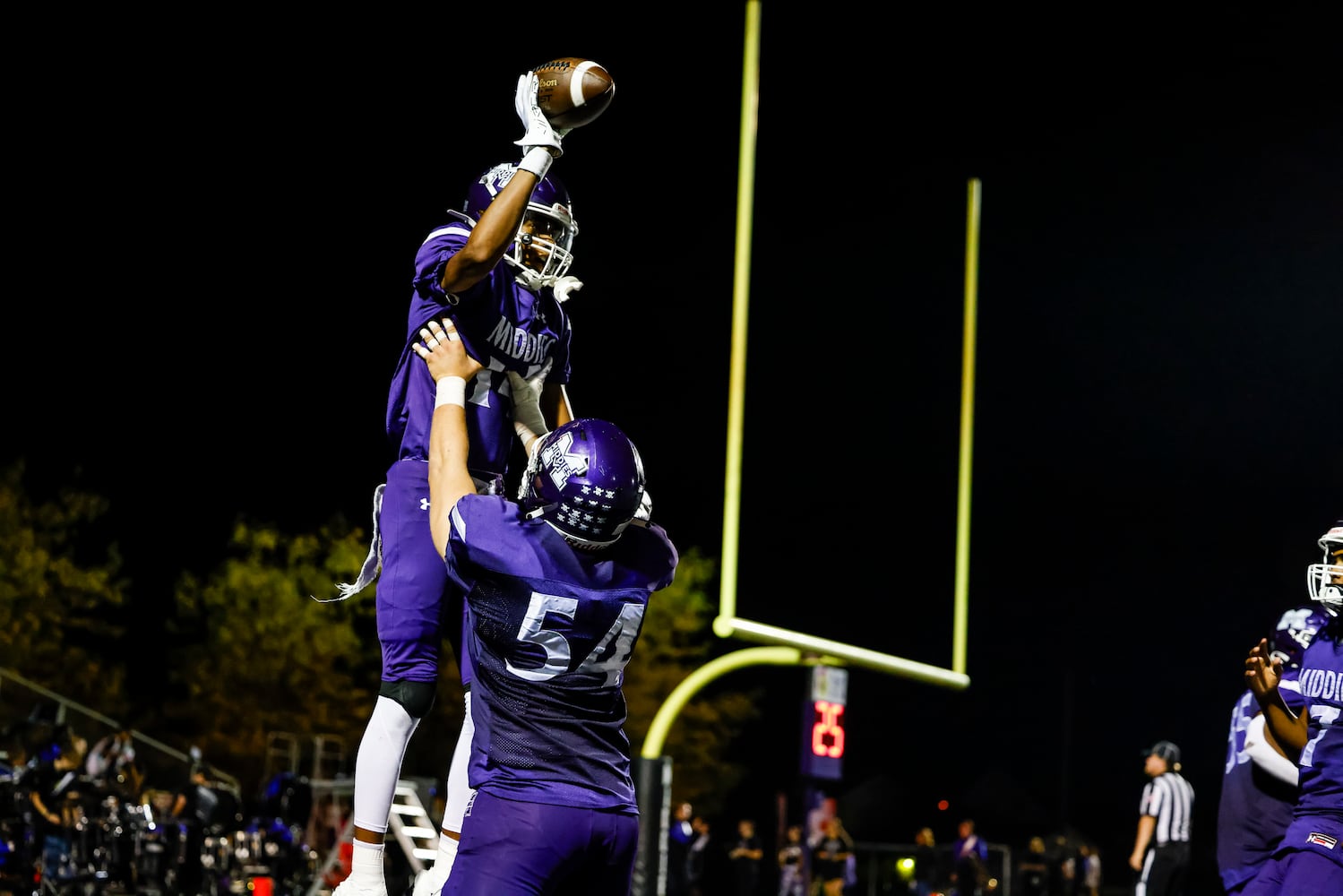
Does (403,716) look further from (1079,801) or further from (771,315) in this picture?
(1079,801)

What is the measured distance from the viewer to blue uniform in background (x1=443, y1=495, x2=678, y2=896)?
3547 millimetres

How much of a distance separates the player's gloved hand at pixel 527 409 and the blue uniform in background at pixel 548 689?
1.08 metres

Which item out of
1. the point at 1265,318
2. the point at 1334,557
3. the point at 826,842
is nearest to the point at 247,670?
the point at 826,842

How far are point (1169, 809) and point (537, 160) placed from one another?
956 cm

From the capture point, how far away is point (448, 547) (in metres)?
3.69

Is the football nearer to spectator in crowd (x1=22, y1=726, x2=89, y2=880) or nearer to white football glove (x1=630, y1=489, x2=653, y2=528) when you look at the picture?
white football glove (x1=630, y1=489, x2=653, y2=528)

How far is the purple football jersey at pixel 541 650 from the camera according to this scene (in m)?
3.61

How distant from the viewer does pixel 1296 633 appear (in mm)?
6699

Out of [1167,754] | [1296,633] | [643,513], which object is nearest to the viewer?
[643,513]

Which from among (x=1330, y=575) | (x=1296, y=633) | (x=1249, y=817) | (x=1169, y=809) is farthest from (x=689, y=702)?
(x=1330, y=575)

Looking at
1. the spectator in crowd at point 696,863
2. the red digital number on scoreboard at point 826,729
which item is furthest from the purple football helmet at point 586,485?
the spectator in crowd at point 696,863

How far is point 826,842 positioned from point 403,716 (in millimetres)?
20166

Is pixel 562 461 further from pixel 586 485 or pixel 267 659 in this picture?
pixel 267 659

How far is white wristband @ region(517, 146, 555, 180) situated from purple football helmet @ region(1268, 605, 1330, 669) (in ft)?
12.3
